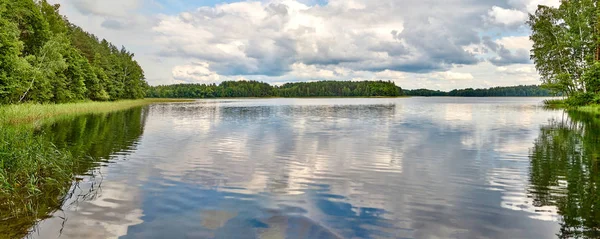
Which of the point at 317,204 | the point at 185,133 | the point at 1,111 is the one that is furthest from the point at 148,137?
the point at 317,204

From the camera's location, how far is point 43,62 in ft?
158

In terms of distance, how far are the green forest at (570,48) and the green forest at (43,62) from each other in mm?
68917

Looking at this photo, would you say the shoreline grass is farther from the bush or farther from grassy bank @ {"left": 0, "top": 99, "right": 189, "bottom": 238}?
grassy bank @ {"left": 0, "top": 99, "right": 189, "bottom": 238}

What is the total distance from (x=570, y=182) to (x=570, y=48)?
64437 millimetres

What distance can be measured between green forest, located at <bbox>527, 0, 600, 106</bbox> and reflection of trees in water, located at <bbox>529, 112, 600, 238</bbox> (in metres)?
42.9

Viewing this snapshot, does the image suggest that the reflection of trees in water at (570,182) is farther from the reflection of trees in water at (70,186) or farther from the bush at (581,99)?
the bush at (581,99)

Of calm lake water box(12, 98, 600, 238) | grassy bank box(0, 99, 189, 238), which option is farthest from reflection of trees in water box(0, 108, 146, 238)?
calm lake water box(12, 98, 600, 238)

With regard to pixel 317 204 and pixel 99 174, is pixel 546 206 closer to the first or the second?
pixel 317 204

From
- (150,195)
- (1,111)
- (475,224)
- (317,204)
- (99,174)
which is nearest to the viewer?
(475,224)

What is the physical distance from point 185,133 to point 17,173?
17393 mm

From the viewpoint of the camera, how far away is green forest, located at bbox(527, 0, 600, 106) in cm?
5647

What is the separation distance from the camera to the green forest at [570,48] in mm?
56469

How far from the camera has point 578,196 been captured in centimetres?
1064

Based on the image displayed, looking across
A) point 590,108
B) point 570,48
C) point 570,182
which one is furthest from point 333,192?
point 570,48
